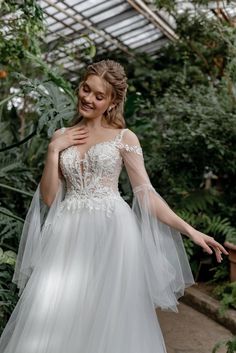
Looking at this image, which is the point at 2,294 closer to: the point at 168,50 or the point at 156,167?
the point at 156,167

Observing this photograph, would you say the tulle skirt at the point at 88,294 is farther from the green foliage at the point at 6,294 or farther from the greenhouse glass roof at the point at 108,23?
the greenhouse glass roof at the point at 108,23

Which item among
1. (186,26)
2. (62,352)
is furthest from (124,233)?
(186,26)

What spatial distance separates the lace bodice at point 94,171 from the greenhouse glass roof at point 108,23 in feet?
14.6

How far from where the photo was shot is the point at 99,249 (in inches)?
75.3

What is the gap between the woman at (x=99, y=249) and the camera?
1835 mm

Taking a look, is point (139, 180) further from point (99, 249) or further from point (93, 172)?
point (99, 249)

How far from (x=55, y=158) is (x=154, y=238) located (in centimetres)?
57

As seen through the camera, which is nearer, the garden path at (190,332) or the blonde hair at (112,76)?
the blonde hair at (112,76)

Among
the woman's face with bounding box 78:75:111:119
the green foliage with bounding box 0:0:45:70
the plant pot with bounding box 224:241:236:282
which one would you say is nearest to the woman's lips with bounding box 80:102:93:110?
the woman's face with bounding box 78:75:111:119

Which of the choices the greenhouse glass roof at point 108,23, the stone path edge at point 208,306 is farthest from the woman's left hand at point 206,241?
the greenhouse glass roof at point 108,23

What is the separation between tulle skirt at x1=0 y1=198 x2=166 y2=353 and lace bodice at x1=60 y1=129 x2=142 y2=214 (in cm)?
5

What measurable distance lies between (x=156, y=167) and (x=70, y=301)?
323cm

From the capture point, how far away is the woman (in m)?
1.83

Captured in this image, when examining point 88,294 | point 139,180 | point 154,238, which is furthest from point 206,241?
point 88,294
